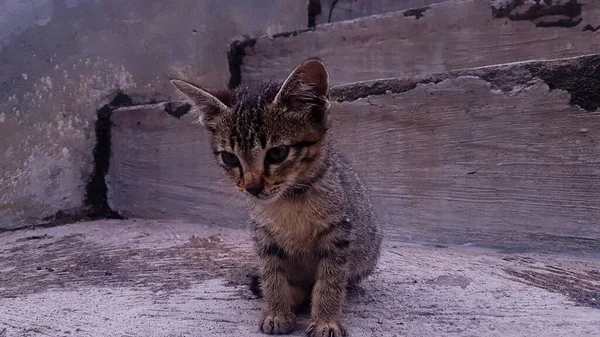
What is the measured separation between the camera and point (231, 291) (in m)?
2.52

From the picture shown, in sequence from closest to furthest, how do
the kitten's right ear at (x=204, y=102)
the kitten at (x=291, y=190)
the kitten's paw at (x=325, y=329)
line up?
the kitten's paw at (x=325, y=329) < the kitten at (x=291, y=190) < the kitten's right ear at (x=204, y=102)

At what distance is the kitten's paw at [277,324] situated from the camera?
6.81ft

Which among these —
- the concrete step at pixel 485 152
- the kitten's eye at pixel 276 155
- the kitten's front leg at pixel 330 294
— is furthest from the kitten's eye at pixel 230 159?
the concrete step at pixel 485 152

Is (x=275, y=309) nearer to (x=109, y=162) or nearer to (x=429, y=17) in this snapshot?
(x=109, y=162)

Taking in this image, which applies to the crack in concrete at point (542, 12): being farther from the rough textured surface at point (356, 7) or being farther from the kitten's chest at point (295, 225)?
the kitten's chest at point (295, 225)

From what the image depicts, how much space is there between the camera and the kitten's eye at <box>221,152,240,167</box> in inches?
87.7

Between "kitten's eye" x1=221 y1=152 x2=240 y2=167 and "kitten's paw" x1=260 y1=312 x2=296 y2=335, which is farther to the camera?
"kitten's eye" x1=221 y1=152 x2=240 y2=167

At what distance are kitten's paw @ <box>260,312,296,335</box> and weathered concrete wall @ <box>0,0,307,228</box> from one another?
80.4 inches

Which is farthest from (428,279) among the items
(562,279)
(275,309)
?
(275,309)

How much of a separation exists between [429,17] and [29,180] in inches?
101

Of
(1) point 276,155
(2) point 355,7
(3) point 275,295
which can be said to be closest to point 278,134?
(1) point 276,155

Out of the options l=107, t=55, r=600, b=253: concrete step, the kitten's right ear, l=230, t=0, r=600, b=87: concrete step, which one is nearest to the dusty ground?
l=107, t=55, r=600, b=253: concrete step

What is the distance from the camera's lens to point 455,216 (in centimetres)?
307

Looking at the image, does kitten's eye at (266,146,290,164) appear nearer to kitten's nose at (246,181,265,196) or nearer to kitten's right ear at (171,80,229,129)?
kitten's nose at (246,181,265,196)
